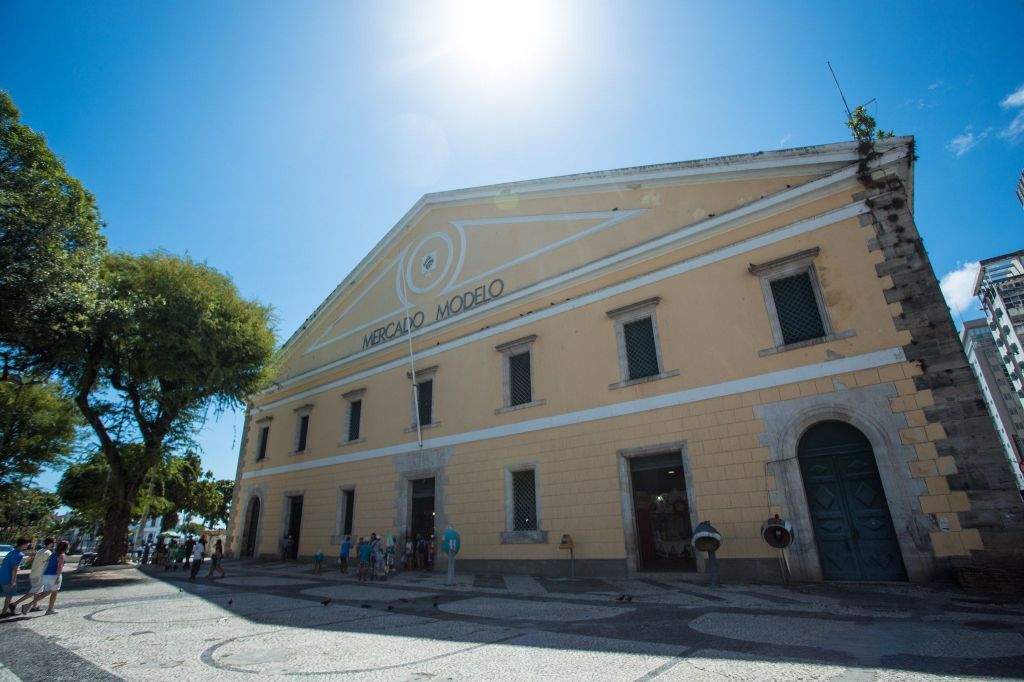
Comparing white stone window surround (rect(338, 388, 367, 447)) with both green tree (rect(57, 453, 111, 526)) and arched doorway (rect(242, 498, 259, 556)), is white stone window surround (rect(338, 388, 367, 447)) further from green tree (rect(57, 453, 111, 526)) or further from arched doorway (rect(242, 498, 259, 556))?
green tree (rect(57, 453, 111, 526))

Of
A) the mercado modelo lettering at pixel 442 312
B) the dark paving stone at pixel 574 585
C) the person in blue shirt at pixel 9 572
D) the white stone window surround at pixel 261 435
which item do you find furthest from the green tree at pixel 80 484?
the dark paving stone at pixel 574 585

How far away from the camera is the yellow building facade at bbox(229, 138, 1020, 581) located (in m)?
8.99

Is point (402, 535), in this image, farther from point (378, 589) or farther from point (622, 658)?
point (622, 658)

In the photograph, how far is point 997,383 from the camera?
86.9 metres

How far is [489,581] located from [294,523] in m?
12.5

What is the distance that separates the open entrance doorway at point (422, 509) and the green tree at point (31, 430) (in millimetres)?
20784

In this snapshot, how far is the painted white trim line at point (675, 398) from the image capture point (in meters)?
9.38

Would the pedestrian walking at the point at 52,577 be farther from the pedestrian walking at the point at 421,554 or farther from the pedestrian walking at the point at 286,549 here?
the pedestrian walking at the point at 286,549

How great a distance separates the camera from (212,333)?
663 inches

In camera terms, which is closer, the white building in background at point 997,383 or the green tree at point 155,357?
the green tree at point 155,357

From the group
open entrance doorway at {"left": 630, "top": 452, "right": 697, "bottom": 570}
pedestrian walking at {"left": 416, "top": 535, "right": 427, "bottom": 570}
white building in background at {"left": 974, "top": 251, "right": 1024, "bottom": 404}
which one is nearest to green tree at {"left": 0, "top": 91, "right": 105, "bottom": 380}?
pedestrian walking at {"left": 416, "top": 535, "right": 427, "bottom": 570}

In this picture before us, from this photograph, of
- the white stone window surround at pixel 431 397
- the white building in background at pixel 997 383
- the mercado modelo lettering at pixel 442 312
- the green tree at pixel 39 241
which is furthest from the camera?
the white building in background at pixel 997 383

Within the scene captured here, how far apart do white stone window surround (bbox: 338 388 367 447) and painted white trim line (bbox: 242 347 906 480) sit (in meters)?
1.11

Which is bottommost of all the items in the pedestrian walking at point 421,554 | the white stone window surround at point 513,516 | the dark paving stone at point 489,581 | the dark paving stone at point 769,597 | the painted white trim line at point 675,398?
the dark paving stone at point 489,581
